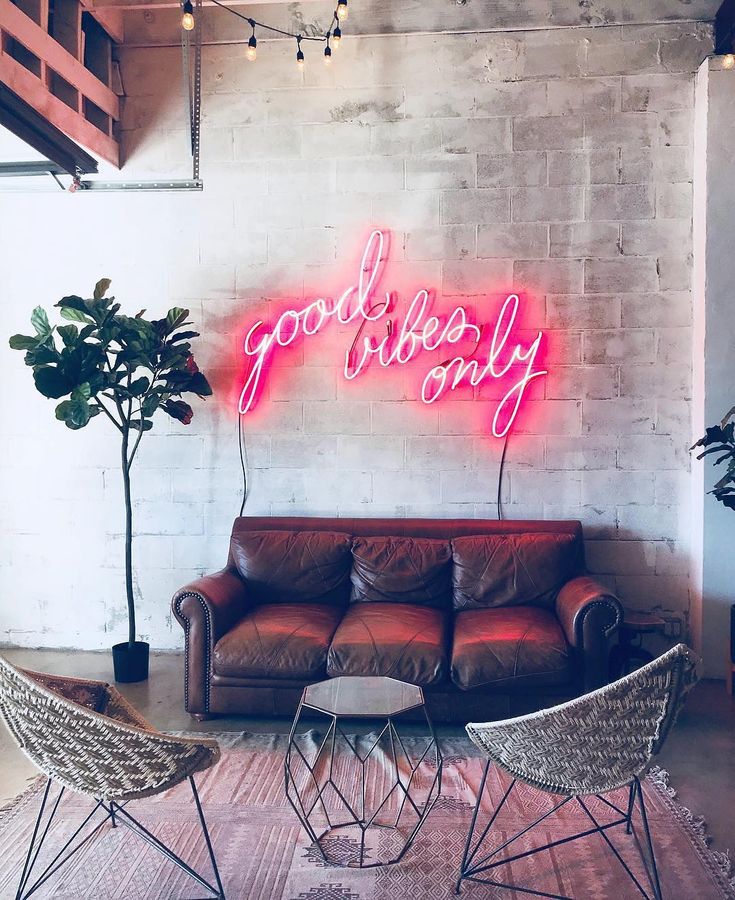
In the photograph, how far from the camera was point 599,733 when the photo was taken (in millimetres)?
2100

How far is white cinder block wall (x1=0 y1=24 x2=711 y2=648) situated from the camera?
417cm

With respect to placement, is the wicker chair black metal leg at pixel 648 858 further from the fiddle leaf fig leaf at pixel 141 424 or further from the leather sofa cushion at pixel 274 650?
Result: the fiddle leaf fig leaf at pixel 141 424

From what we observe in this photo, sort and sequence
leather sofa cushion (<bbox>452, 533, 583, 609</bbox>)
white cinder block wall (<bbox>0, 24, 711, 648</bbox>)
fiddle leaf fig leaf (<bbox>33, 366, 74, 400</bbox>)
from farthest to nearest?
white cinder block wall (<bbox>0, 24, 711, 648</bbox>)
leather sofa cushion (<bbox>452, 533, 583, 609</bbox>)
fiddle leaf fig leaf (<bbox>33, 366, 74, 400</bbox>)

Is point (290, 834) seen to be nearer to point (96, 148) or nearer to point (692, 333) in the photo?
point (692, 333)

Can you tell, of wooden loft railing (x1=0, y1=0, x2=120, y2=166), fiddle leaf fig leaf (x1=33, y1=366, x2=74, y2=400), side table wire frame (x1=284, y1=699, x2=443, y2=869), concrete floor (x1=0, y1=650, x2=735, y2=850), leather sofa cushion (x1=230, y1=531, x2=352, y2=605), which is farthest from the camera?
leather sofa cushion (x1=230, y1=531, x2=352, y2=605)

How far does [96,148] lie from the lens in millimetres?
4152

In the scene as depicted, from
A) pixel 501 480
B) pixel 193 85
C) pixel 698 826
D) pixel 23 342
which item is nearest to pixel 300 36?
pixel 193 85

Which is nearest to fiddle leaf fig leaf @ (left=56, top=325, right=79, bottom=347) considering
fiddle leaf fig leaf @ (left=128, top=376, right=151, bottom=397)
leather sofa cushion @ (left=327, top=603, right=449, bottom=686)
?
fiddle leaf fig leaf @ (left=128, top=376, right=151, bottom=397)

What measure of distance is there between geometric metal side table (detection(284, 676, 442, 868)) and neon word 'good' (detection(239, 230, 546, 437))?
6.23 feet

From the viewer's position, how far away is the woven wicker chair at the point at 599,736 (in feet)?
6.71

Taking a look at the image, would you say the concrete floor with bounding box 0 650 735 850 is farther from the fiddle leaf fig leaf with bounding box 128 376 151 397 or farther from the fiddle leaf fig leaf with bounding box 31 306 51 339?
the fiddle leaf fig leaf with bounding box 31 306 51 339

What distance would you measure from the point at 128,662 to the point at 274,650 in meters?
1.07

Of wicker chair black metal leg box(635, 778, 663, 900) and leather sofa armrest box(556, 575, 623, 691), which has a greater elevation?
leather sofa armrest box(556, 575, 623, 691)

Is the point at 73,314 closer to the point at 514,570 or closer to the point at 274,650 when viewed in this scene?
the point at 274,650
